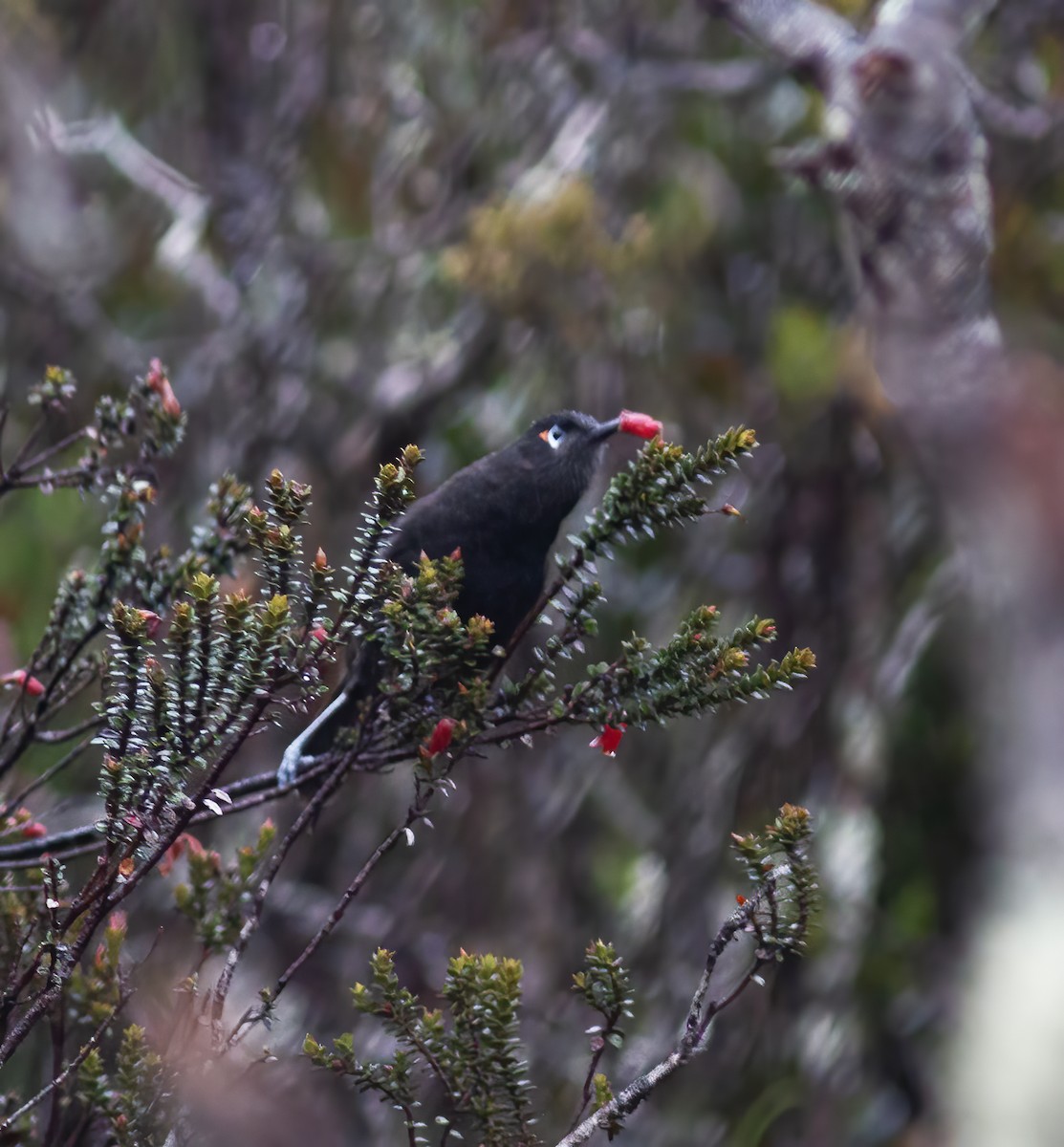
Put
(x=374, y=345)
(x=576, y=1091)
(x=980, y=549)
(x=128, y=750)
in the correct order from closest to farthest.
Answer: (x=128, y=750), (x=980, y=549), (x=576, y=1091), (x=374, y=345)

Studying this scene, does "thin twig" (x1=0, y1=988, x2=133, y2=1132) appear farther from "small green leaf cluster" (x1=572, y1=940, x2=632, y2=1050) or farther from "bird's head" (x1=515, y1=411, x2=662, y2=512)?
"bird's head" (x1=515, y1=411, x2=662, y2=512)

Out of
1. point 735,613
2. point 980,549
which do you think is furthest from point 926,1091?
point 980,549

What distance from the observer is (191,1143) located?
1.71 m

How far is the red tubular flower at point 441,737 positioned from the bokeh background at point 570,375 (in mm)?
2646

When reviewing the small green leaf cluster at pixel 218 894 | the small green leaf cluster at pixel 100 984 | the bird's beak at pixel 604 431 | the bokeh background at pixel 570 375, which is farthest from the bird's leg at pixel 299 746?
the bokeh background at pixel 570 375

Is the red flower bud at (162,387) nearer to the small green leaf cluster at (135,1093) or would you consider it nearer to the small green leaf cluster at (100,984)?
the small green leaf cluster at (100,984)

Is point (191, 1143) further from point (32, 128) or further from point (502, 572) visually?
point (32, 128)

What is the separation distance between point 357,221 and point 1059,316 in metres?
2.94

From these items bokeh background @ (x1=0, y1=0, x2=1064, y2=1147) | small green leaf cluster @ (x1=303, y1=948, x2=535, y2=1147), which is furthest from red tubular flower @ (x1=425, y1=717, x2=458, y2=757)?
bokeh background @ (x1=0, y1=0, x2=1064, y2=1147)

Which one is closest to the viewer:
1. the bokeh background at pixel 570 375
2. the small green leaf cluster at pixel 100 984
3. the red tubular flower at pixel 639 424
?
the small green leaf cluster at pixel 100 984

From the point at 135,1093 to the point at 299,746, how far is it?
2.86 feet

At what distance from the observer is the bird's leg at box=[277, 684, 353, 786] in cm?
228

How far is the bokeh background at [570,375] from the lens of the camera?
4.93m

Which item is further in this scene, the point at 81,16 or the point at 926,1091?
the point at 81,16
